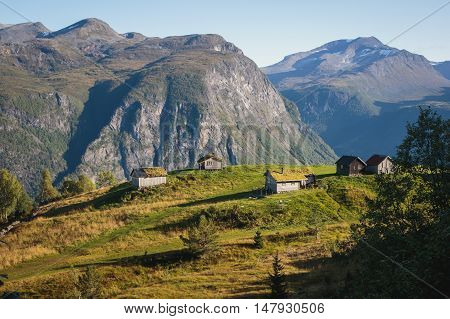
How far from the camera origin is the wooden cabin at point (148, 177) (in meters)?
86.1

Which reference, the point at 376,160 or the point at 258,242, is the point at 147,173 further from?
the point at 376,160

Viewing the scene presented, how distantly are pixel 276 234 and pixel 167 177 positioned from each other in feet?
146

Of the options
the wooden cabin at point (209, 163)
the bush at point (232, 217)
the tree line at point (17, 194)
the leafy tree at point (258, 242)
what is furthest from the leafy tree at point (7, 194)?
the leafy tree at point (258, 242)

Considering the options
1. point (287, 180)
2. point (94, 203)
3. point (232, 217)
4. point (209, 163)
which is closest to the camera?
point (232, 217)

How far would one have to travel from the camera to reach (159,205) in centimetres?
7169

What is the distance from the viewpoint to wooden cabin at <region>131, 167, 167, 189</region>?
86.1 m

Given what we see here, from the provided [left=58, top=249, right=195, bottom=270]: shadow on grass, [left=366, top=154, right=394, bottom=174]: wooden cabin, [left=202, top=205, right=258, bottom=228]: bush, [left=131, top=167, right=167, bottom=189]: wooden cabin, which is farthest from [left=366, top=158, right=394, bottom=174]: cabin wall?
[left=58, top=249, right=195, bottom=270]: shadow on grass

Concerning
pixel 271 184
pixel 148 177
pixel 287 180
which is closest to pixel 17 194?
pixel 148 177

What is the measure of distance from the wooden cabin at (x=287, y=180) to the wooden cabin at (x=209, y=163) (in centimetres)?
2398

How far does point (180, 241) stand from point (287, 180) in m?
28.3

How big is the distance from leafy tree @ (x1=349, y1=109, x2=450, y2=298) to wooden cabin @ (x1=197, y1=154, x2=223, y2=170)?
71.1 meters

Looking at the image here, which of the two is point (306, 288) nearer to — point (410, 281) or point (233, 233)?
point (410, 281)

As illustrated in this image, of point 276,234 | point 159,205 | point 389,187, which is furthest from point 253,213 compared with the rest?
point 389,187

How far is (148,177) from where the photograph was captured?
283 feet
